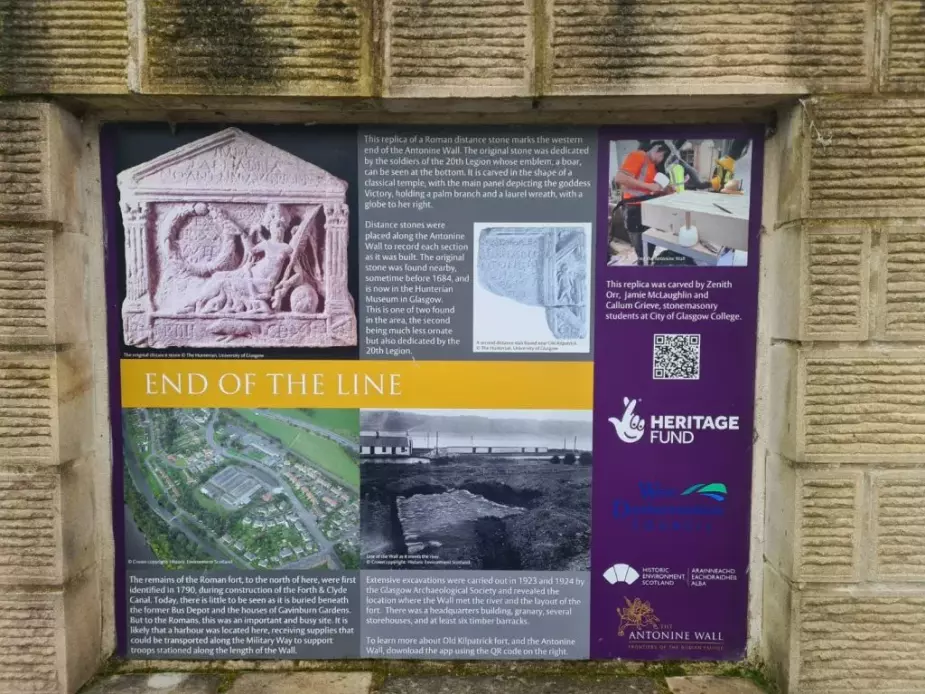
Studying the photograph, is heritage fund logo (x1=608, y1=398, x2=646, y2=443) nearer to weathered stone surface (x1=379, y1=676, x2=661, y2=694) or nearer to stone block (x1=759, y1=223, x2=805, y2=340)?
stone block (x1=759, y1=223, x2=805, y2=340)

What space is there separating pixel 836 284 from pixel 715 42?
1.13m

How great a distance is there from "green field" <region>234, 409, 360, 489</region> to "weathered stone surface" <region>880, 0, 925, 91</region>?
286 cm

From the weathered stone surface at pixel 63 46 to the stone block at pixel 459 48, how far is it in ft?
3.74

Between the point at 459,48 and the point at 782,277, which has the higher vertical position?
the point at 459,48

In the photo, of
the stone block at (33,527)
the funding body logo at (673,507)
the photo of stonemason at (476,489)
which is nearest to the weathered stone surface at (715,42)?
the photo of stonemason at (476,489)

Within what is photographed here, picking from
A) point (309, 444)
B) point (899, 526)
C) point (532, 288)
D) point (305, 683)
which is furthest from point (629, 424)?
point (305, 683)

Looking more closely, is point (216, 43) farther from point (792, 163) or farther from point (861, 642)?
point (861, 642)

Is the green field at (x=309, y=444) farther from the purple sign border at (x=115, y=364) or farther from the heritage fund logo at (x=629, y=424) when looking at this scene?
the heritage fund logo at (x=629, y=424)

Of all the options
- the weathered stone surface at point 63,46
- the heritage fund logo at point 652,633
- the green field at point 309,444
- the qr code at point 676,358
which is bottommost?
the heritage fund logo at point 652,633

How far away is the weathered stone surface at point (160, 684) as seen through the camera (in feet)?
8.63

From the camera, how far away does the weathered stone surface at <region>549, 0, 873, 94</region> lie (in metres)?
2.33

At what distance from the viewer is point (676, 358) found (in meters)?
2.70

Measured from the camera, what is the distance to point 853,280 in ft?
7.88

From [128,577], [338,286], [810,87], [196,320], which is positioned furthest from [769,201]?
[128,577]
